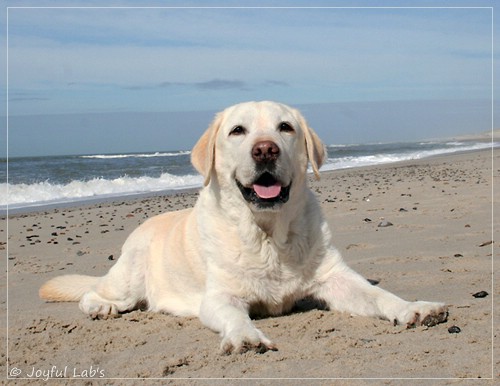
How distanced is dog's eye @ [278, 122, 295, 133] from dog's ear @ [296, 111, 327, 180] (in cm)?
18

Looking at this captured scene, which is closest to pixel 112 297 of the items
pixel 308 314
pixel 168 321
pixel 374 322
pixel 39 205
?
pixel 168 321

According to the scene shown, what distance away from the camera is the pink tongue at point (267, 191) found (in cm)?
439

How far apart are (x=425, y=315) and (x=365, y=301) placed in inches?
19.9

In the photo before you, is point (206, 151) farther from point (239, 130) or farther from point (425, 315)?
point (425, 315)

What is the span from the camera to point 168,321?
15.7ft

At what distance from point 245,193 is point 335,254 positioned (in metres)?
0.84

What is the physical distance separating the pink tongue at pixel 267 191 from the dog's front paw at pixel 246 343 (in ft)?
3.28

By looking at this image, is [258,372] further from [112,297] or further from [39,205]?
[39,205]

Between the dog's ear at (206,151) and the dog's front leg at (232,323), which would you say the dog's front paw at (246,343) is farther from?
the dog's ear at (206,151)

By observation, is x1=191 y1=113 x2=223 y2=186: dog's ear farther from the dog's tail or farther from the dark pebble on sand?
the dark pebble on sand

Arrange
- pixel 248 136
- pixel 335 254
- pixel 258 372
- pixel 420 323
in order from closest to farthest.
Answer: pixel 258 372, pixel 420 323, pixel 248 136, pixel 335 254

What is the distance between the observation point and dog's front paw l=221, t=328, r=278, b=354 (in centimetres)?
369

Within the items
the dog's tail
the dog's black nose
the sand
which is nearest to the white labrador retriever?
the dog's black nose

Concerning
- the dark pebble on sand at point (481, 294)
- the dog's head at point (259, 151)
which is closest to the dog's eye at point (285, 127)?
the dog's head at point (259, 151)
